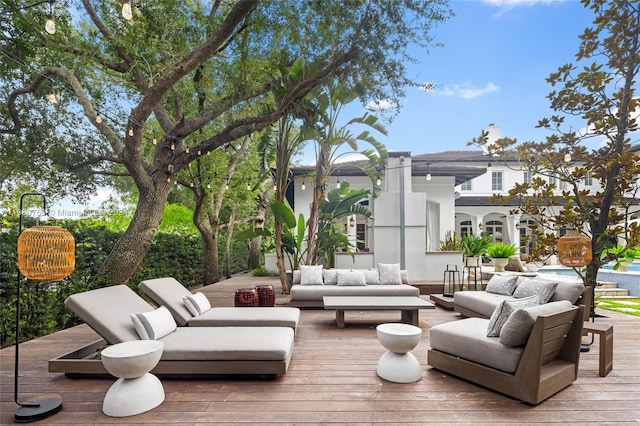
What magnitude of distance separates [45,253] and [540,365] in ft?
14.6

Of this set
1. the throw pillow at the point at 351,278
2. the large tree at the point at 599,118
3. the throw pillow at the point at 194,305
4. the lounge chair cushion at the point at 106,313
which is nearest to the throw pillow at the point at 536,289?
the large tree at the point at 599,118

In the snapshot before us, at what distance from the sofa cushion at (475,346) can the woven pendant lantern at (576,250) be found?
2.26 meters

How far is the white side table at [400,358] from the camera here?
335cm

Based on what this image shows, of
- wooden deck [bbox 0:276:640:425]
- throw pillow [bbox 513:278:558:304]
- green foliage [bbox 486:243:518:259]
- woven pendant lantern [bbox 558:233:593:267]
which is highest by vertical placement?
woven pendant lantern [bbox 558:233:593:267]

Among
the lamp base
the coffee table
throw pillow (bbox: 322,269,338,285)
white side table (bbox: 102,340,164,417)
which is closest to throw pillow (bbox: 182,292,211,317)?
white side table (bbox: 102,340,164,417)

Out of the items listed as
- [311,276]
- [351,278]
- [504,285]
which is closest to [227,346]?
[311,276]

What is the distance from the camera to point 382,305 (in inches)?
208

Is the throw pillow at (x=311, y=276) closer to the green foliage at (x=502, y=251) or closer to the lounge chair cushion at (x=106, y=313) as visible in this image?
the lounge chair cushion at (x=106, y=313)

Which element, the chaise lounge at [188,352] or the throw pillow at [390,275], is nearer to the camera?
the chaise lounge at [188,352]

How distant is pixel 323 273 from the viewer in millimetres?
7312

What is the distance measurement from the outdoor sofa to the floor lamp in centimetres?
428

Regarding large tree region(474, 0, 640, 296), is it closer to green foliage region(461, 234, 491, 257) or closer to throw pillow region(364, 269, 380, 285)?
throw pillow region(364, 269, 380, 285)

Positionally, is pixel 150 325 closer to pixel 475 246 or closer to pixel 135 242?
pixel 135 242

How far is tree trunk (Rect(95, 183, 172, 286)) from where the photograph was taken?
601 cm
